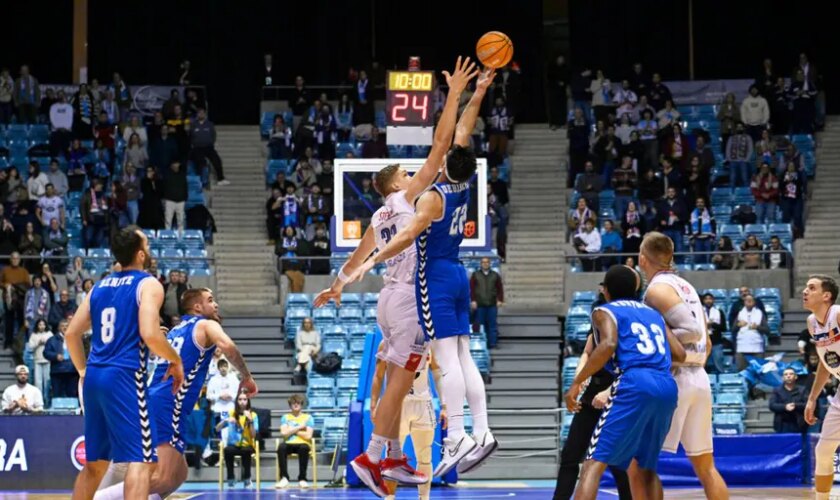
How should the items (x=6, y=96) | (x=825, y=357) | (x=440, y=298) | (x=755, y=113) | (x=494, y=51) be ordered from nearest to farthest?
(x=440, y=298)
(x=494, y=51)
(x=825, y=357)
(x=755, y=113)
(x=6, y=96)

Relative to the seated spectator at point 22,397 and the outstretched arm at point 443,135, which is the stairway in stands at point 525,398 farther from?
the outstretched arm at point 443,135

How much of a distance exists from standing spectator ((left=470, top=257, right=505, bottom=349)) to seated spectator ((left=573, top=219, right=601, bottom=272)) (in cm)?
216

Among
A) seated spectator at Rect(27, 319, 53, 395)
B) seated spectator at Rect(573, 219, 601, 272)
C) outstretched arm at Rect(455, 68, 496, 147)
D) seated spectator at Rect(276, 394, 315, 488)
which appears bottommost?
seated spectator at Rect(276, 394, 315, 488)

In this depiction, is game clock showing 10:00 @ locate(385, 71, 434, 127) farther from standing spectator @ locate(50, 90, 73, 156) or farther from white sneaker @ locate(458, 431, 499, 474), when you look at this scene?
white sneaker @ locate(458, 431, 499, 474)

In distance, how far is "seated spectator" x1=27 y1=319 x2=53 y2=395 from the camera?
2355 cm

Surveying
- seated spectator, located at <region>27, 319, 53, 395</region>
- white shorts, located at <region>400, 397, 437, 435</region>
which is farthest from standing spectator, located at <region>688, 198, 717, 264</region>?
white shorts, located at <region>400, 397, 437, 435</region>

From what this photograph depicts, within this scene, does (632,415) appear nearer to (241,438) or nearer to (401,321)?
(401,321)

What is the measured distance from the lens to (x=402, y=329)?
1079 centimetres

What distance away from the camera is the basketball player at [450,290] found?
33.7 feet

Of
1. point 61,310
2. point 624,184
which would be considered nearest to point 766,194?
point 624,184

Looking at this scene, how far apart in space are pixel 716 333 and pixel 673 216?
148 inches

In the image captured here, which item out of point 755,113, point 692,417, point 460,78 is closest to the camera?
point 692,417

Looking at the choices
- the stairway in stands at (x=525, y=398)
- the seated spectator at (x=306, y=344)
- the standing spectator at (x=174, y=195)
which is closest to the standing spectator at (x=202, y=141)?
the standing spectator at (x=174, y=195)

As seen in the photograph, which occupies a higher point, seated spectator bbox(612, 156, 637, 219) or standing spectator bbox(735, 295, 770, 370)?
seated spectator bbox(612, 156, 637, 219)
